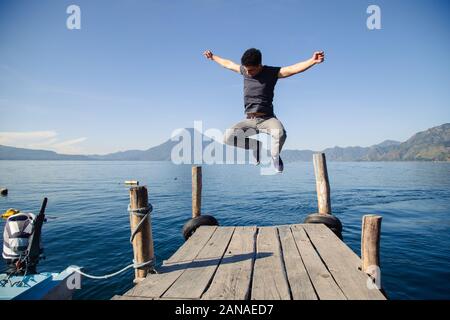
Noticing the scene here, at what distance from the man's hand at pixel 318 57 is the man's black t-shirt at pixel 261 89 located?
102 cm

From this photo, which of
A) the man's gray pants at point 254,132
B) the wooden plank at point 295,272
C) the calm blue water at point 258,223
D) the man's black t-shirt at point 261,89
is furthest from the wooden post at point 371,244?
the calm blue water at point 258,223

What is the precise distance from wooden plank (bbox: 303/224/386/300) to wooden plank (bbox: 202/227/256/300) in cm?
152

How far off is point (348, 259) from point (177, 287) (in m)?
3.43

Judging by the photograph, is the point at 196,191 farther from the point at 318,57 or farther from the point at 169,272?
the point at 318,57

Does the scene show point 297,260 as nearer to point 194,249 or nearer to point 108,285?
point 194,249

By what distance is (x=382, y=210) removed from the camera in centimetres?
2622

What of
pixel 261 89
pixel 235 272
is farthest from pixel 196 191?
pixel 235 272

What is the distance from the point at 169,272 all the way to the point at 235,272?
4.20 feet

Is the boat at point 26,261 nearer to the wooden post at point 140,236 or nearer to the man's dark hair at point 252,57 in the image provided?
the wooden post at point 140,236

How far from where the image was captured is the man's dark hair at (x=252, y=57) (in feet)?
20.1

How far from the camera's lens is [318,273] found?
4605 mm

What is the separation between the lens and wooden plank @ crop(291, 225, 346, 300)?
3863 mm
